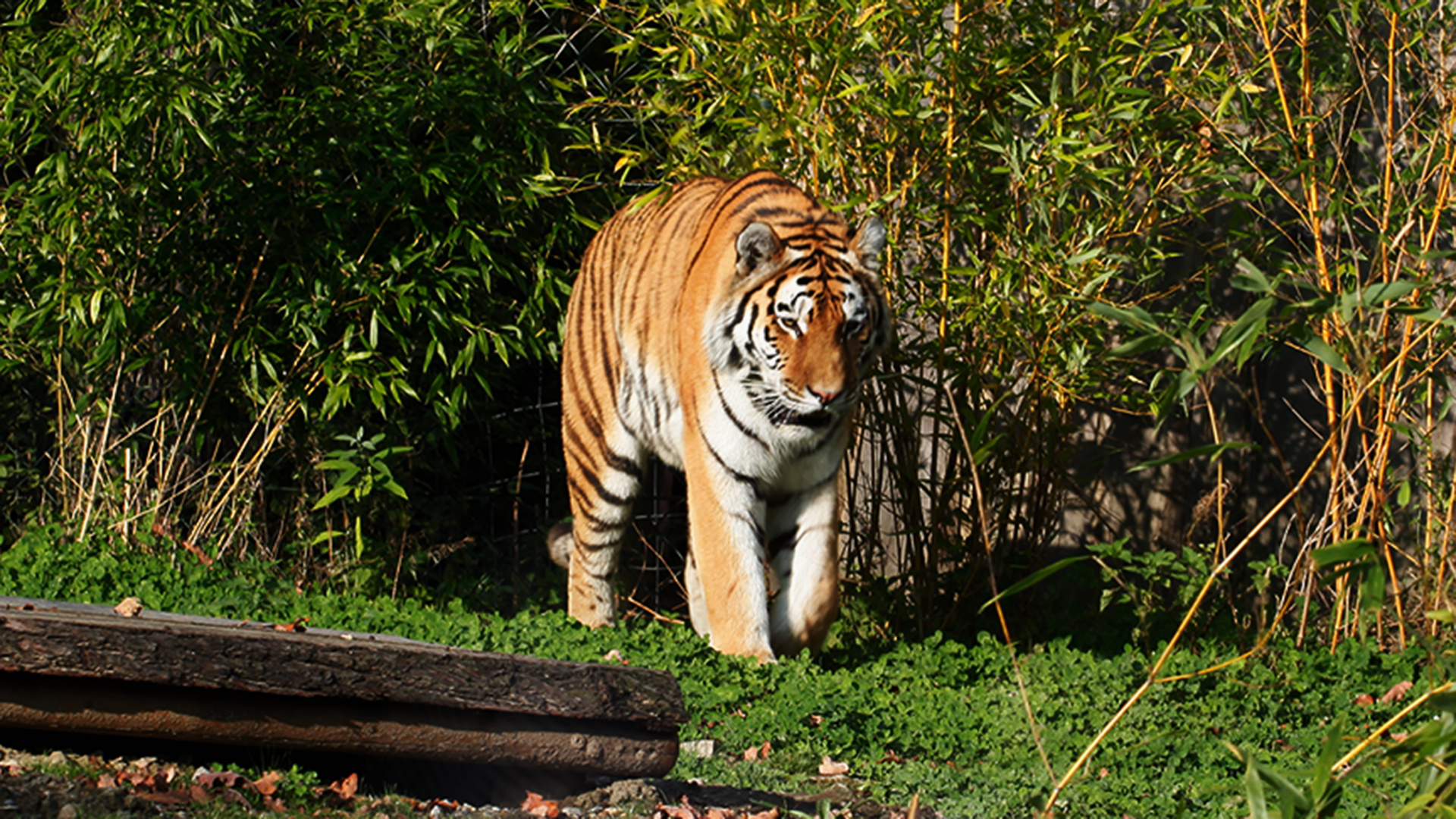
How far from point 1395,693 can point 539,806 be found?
9.32 feet

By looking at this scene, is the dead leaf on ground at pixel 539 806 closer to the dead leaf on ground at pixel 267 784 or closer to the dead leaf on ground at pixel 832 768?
the dead leaf on ground at pixel 267 784

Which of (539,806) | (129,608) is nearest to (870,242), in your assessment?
(539,806)

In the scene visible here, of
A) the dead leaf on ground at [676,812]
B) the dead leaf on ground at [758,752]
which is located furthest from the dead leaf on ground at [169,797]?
the dead leaf on ground at [758,752]

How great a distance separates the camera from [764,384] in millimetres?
4266

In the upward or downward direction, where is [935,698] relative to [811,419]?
downward

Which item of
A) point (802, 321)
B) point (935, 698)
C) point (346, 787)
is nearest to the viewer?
point (346, 787)

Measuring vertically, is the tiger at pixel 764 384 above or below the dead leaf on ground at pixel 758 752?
above

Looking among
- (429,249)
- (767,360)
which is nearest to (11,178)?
(429,249)

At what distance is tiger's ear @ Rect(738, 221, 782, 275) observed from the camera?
13.9ft

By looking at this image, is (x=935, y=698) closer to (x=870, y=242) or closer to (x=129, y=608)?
(x=870, y=242)

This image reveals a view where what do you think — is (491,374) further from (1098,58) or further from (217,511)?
(1098,58)

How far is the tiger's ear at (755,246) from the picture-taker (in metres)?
4.24

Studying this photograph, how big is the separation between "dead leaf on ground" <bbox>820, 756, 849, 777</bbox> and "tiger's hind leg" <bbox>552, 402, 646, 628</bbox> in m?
1.94

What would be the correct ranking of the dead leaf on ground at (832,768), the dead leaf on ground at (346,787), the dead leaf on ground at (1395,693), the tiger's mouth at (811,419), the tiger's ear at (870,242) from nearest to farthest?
→ the dead leaf on ground at (346,787), the dead leaf on ground at (832,768), the dead leaf on ground at (1395,693), the tiger's mouth at (811,419), the tiger's ear at (870,242)
